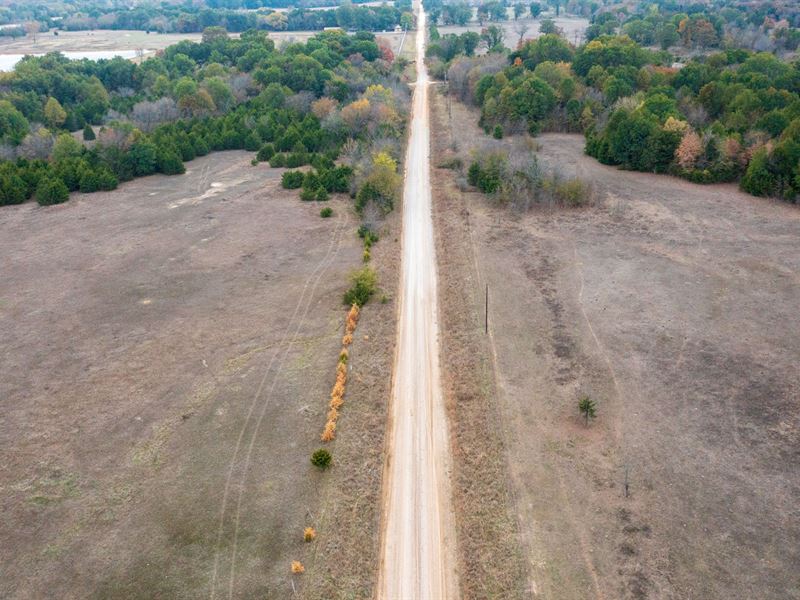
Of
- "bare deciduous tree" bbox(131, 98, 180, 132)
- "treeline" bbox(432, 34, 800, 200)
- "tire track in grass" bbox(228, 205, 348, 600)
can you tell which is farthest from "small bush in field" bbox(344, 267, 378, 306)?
"bare deciduous tree" bbox(131, 98, 180, 132)

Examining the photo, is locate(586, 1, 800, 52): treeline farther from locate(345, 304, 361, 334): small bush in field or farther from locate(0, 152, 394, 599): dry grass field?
locate(345, 304, 361, 334): small bush in field

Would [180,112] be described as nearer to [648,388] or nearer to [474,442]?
[474,442]

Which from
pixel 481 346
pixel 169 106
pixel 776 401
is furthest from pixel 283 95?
pixel 776 401

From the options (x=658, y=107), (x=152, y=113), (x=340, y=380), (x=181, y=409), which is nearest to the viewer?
(x=181, y=409)

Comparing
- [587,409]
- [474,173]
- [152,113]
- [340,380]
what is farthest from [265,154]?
[587,409]

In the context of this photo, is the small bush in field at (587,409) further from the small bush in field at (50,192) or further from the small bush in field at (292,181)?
the small bush in field at (50,192)
